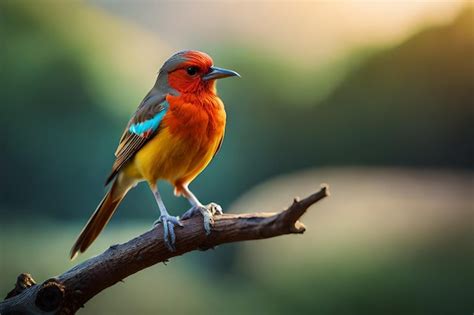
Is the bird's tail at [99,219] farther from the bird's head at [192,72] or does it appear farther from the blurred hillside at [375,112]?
the blurred hillside at [375,112]

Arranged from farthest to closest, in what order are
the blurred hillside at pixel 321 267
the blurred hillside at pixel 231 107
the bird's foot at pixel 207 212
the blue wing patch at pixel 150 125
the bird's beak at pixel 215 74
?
1. the blurred hillside at pixel 231 107
2. the blurred hillside at pixel 321 267
3. the blue wing patch at pixel 150 125
4. the bird's beak at pixel 215 74
5. the bird's foot at pixel 207 212

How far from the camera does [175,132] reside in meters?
2.93

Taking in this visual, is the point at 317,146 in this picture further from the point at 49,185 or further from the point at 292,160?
the point at 49,185

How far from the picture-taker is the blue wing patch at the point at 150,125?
9.90 feet

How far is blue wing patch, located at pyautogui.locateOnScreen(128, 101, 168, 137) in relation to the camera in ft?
9.90

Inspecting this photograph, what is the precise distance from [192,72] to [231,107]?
292cm

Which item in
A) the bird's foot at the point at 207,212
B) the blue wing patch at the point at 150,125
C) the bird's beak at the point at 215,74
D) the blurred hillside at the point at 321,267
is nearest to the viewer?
the bird's foot at the point at 207,212

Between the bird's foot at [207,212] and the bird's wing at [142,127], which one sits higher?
the bird's wing at [142,127]

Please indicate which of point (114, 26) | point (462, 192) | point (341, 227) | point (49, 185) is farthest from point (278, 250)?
point (114, 26)

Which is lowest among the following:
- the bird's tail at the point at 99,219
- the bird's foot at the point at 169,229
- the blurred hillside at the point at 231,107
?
the bird's foot at the point at 169,229

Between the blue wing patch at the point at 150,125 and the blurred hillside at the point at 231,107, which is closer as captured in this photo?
the blue wing patch at the point at 150,125

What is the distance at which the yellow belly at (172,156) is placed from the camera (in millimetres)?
2910

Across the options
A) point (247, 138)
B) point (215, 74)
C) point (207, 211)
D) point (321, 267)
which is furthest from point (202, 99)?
point (247, 138)

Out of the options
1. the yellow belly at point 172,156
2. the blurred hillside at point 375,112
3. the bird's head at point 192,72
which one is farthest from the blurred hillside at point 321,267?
the bird's head at point 192,72
